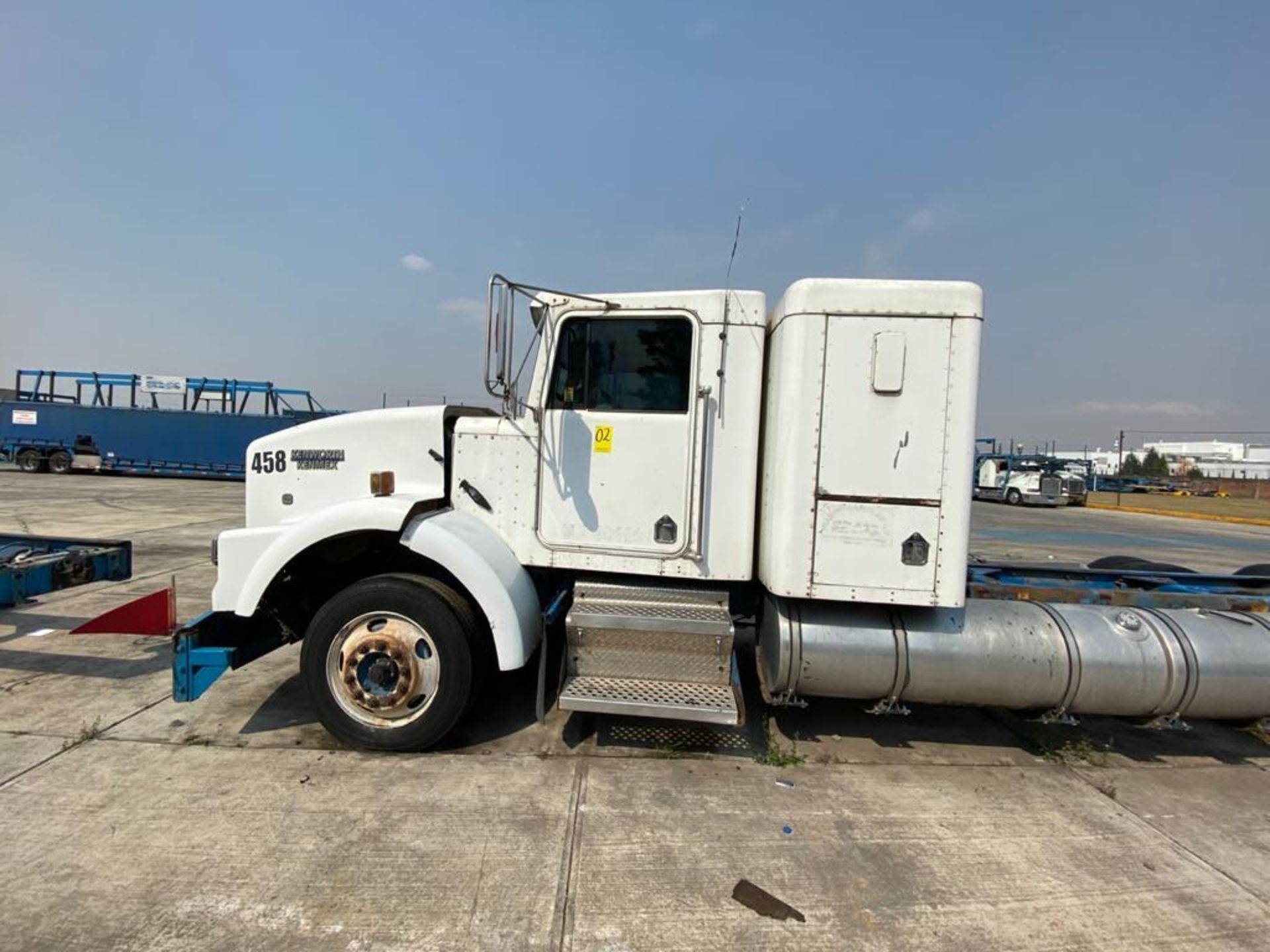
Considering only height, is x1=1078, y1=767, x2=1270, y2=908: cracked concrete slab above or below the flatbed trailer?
below

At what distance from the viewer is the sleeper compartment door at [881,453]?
323cm

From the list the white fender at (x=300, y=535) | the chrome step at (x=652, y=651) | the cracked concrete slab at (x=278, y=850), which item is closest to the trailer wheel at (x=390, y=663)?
the cracked concrete slab at (x=278, y=850)

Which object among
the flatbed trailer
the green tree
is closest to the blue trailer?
the flatbed trailer

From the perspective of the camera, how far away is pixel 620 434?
11.6 ft

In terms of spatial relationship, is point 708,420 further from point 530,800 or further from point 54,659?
point 54,659

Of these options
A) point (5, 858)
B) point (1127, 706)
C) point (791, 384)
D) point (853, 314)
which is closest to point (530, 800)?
point (5, 858)

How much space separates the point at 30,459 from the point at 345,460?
28.1 meters

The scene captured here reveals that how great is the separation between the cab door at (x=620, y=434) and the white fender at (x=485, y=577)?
37 cm

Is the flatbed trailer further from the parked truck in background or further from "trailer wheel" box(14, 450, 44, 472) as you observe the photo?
the parked truck in background

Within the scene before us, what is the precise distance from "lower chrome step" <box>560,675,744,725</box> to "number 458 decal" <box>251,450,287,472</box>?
2.18 m

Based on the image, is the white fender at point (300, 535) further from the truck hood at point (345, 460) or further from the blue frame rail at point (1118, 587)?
the blue frame rail at point (1118, 587)

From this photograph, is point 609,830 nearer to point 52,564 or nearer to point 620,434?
point 620,434

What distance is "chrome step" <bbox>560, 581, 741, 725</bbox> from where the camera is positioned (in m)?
3.35

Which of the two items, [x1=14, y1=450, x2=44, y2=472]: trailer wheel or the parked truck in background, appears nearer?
[x1=14, y1=450, x2=44, y2=472]: trailer wheel
